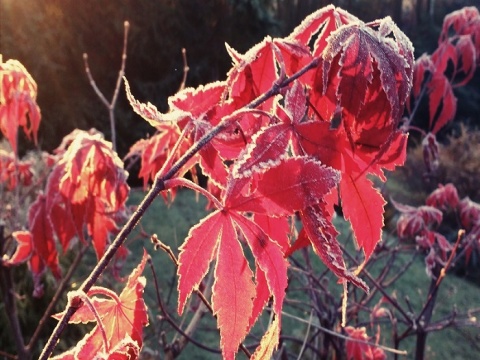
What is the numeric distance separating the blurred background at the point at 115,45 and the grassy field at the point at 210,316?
1.44 meters

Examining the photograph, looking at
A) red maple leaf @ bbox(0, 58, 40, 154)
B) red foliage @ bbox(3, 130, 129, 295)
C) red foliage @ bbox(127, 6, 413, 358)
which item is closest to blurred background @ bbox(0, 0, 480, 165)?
red maple leaf @ bbox(0, 58, 40, 154)

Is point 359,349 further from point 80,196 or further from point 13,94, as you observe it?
point 13,94

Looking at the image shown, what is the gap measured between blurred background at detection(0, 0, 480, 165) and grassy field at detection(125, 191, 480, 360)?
4.71 ft

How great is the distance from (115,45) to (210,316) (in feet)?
15.2

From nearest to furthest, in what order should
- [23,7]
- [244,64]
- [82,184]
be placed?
[244,64] → [82,184] → [23,7]

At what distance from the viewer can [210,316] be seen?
3.64 meters

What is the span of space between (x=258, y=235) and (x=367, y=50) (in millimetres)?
216

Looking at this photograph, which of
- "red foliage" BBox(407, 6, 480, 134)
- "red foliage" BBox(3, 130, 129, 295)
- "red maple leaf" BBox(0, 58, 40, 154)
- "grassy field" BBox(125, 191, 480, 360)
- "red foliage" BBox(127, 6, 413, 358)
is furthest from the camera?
"grassy field" BBox(125, 191, 480, 360)

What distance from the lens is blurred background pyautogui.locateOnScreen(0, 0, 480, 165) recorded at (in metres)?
6.37

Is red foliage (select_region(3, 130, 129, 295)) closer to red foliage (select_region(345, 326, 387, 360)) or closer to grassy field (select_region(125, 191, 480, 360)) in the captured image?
red foliage (select_region(345, 326, 387, 360))

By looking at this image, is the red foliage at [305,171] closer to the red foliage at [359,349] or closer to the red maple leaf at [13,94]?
the red maple leaf at [13,94]

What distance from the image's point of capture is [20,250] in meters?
1.42

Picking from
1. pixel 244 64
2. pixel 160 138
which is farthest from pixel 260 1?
pixel 244 64

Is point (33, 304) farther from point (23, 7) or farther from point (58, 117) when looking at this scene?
point (23, 7)
